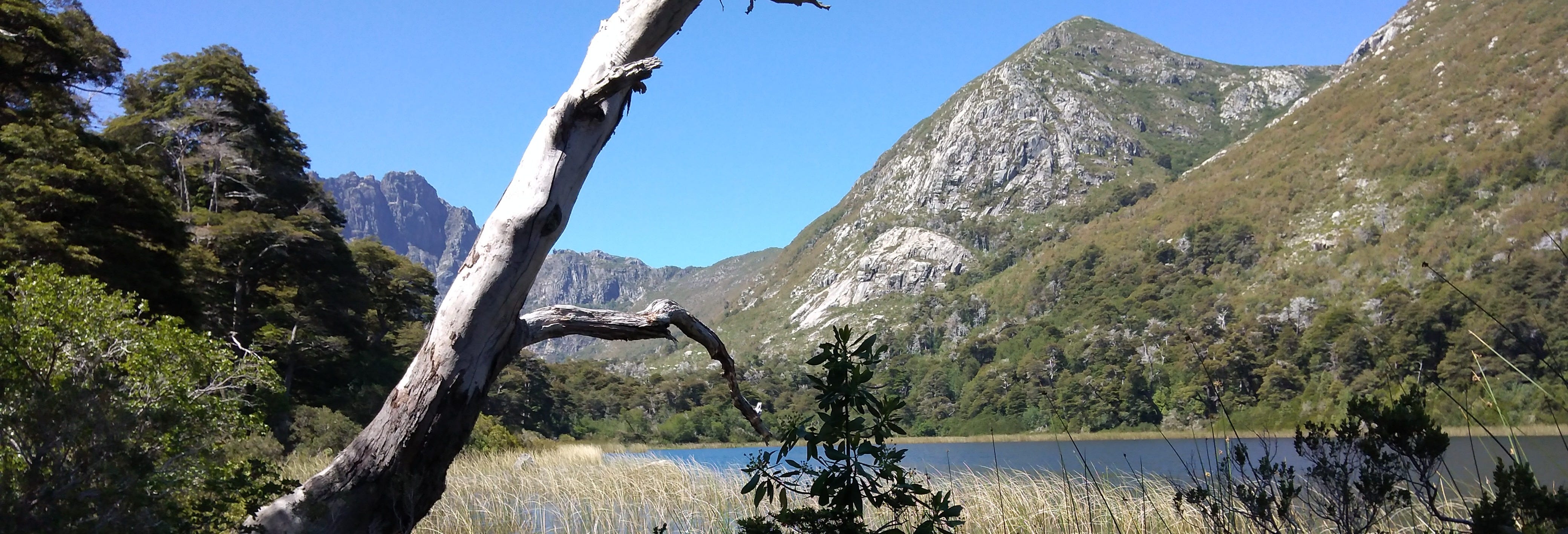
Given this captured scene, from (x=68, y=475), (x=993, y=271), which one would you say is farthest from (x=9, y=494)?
(x=993, y=271)

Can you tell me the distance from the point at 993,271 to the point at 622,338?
394 feet

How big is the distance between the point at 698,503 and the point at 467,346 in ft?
14.6

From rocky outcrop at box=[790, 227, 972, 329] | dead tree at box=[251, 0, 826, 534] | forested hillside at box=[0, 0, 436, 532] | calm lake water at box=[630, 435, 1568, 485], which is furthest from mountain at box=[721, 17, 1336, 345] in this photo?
dead tree at box=[251, 0, 826, 534]

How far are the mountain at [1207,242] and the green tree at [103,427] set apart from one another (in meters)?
1.73

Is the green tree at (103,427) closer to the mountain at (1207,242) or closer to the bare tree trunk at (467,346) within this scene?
the bare tree trunk at (467,346)

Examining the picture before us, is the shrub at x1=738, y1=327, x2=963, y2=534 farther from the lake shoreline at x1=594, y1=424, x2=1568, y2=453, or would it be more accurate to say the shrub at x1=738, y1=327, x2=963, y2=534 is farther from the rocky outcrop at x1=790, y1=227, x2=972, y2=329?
the rocky outcrop at x1=790, y1=227, x2=972, y2=329

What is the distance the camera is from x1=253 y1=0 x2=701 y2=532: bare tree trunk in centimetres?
194

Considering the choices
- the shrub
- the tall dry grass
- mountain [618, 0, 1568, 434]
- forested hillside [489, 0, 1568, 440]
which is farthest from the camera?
mountain [618, 0, 1568, 434]

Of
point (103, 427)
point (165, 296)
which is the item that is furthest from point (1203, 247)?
point (103, 427)

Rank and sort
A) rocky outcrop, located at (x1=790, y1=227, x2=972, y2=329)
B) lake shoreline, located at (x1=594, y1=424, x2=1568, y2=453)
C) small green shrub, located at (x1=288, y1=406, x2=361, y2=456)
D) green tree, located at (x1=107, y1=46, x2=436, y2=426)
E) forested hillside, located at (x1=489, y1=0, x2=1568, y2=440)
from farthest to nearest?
rocky outcrop, located at (x1=790, y1=227, x2=972, y2=329)
forested hillside, located at (x1=489, y1=0, x2=1568, y2=440)
lake shoreline, located at (x1=594, y1=424, x2=1568, y2=453)
green tree, located at (x1=107, y1=46, x2=436, y2=426)
small green shrub, located at (x1=288, y1=406, x2=361, y2=456)

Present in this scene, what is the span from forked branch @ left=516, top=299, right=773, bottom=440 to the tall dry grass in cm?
67

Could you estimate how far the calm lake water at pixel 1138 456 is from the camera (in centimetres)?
353

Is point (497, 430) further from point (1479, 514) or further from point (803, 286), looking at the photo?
point (803, 286)

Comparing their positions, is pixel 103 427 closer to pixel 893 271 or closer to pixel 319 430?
pixel 319 430
